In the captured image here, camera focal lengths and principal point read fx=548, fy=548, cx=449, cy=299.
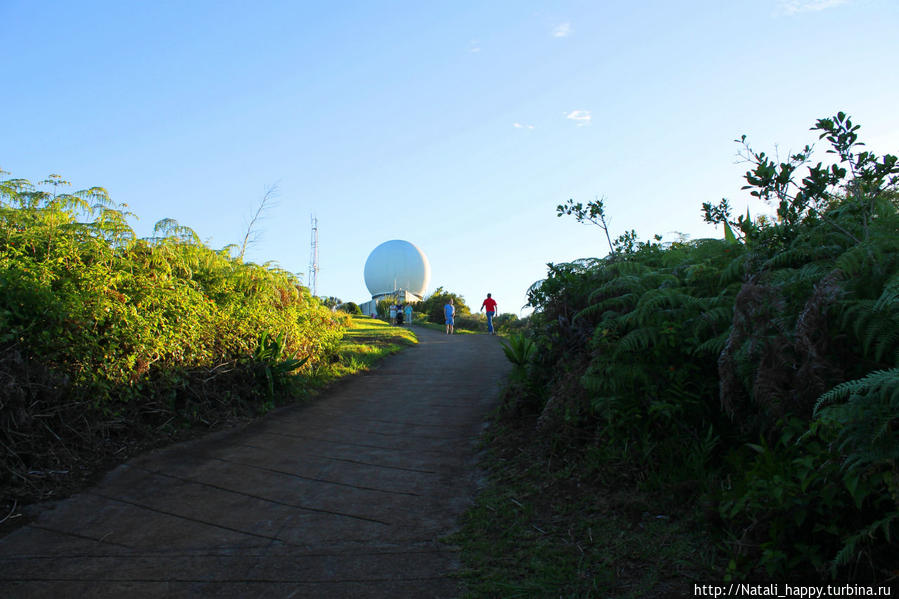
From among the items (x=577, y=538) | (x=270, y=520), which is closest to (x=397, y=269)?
(x=270, y=520)

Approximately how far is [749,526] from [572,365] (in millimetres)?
2508

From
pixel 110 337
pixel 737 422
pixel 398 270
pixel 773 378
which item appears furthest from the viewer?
pixel 398 270

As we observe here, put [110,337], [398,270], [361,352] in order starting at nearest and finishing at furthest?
[110,337] → [361,352] → [398,270]

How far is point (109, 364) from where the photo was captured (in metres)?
5.22

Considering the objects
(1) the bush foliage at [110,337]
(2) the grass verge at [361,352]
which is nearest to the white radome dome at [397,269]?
(2) the grass verge at [361,352]

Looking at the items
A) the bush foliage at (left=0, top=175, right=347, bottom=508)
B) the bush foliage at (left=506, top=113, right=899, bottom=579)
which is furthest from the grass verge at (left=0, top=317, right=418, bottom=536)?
the bush foliage at (left=506, top=113, right=899, bottom=579)

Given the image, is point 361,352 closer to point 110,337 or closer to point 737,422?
point 110,337

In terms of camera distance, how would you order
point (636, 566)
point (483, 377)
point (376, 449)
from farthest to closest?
point (483, 377) < point (376, 449) < point (636, 566)

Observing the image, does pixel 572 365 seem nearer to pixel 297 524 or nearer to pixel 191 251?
pixel 297 524

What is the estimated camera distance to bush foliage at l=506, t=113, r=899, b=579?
96.6 inches

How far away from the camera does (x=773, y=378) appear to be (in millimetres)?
3018

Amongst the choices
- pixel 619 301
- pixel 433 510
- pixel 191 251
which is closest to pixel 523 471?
pixel 433 510

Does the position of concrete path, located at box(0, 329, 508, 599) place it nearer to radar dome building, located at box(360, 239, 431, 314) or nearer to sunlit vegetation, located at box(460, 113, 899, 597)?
sunlit vegetation, located at box(460, 113, 899, 597)

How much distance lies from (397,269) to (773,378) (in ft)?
148
